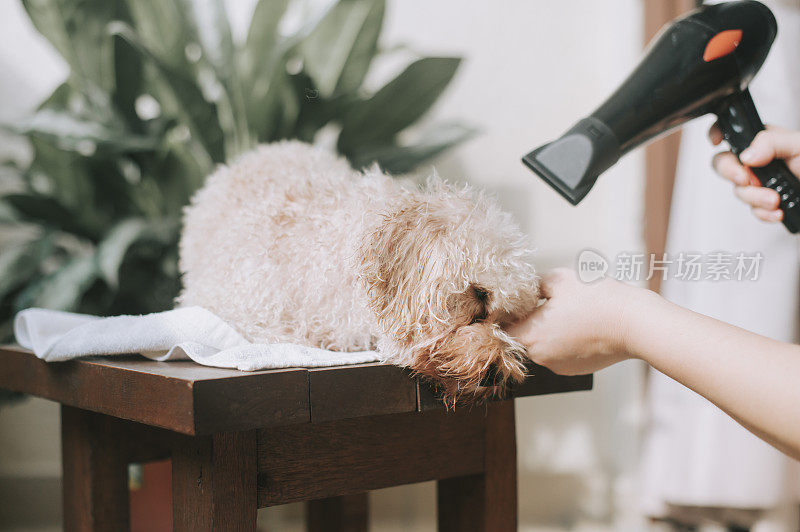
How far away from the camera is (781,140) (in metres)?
0.67

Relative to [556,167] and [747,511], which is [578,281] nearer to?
[556,167]

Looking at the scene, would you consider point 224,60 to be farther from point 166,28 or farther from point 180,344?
point 180,344

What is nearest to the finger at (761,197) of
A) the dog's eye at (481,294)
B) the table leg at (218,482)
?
the dog's eye at (481,294)

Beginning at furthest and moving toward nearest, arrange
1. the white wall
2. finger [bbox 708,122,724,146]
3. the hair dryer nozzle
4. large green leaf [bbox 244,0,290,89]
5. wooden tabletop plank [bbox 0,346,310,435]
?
the white wall < large green leaf [bbox 244,0,290,89] < finger [bbox 708,122,724,146] < the hair dryer nozzle < wooden tabletop plank [bbox 0,346,310,435]

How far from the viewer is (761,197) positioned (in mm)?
692

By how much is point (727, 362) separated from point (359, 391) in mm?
313

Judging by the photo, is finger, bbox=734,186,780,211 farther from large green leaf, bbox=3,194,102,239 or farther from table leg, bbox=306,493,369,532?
large green leaf, bbox=3,194,102,239

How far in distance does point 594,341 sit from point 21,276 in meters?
1.04

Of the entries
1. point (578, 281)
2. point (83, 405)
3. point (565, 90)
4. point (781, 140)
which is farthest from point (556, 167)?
point (565, 90)

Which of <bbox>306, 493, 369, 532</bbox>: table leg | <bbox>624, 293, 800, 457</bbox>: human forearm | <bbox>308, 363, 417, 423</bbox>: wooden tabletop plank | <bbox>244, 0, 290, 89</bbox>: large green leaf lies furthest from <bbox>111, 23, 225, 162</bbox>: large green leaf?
<bbox>624, 293, 800, 457</bbox>: human forearm

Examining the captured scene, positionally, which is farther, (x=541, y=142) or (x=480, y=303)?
(x=541, y=142)

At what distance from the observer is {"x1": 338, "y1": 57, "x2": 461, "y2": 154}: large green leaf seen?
1.26 metres

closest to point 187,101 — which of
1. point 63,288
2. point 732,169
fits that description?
point 63,288

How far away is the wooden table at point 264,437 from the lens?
0.52 metres
